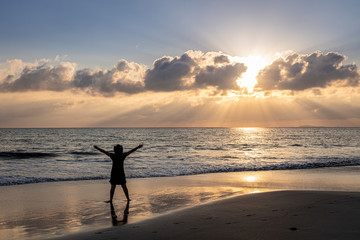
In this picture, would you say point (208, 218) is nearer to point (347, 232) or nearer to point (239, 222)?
point (239, 222)

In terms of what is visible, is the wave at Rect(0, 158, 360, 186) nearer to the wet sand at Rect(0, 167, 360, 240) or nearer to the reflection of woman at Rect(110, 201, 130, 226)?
the wet sand at Rect(0, 167, 360, 240)

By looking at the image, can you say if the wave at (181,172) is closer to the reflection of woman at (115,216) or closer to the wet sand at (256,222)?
the reflection of woman at (115,216)

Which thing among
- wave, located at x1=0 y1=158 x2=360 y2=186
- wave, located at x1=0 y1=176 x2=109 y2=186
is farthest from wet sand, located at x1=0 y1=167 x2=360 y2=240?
wave, located at x1=0 y1=158 x2=360 y2=186

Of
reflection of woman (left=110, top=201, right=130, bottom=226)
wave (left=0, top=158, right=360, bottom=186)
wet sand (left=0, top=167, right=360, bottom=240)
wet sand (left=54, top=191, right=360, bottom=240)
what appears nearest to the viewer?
wet sand (left=54, top=191, right=360, bottom=240)

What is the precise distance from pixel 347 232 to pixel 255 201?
3653mm

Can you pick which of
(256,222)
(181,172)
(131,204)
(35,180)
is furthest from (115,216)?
(181,172)

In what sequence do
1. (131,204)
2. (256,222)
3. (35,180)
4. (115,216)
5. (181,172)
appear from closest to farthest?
(256,222) < (115,216) < (131,204) < (35,180) < (181,172)

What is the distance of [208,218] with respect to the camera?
7.46 metres

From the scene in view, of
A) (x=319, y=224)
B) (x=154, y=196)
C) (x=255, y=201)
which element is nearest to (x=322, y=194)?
(x=255, y=201)

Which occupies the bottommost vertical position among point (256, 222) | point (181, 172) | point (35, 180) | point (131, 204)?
point (181, 172)

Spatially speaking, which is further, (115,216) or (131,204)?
(131,204)

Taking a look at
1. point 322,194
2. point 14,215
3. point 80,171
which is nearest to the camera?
point 14,215

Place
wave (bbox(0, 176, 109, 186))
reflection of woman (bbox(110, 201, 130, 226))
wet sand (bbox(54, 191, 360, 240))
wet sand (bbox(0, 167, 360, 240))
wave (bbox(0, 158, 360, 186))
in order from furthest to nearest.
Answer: wave (bbox(0, 158, 360, 186)) < wave (bbox(0, 176, 109, 186)) < reflection of woman (bbox(110, 201, 130, 226)) < wet sand (bbox(0, 167, 360, 240)) < wet sand (bbox(54, 191, 360, 240))

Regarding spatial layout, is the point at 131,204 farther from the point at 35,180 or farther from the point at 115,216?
the point at 35,180
